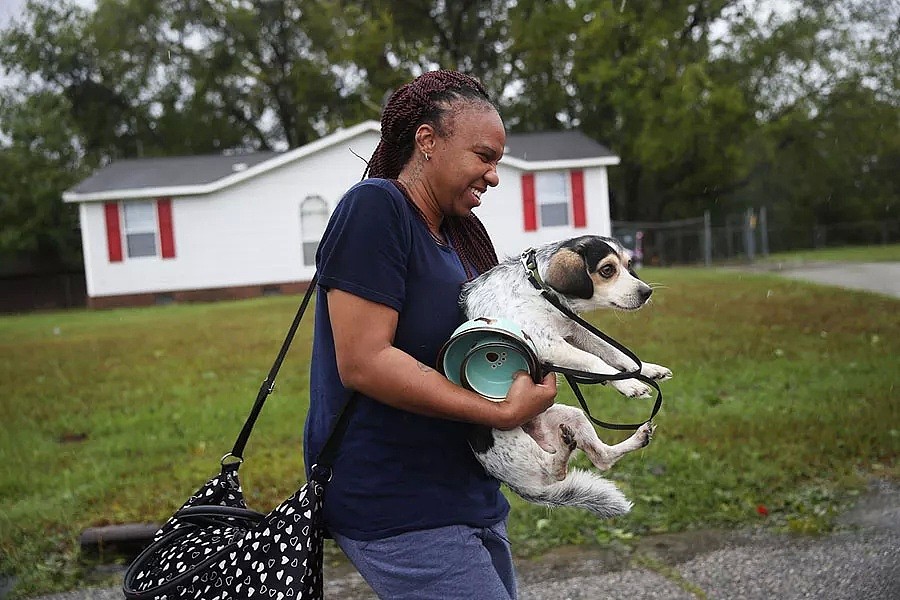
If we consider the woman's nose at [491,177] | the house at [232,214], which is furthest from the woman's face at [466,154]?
the house at [232,214]

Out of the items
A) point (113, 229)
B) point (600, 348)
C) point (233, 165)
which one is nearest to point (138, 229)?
point (113, 229)

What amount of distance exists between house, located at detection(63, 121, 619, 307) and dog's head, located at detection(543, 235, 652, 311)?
1581cm

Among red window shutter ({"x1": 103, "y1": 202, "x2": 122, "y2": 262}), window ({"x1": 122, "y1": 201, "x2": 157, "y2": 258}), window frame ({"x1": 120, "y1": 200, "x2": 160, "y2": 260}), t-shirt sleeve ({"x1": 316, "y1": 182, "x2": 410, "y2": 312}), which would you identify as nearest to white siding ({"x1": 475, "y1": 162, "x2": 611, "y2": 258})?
window frame ({"x1": 120, "y1": 200, "x2": 160, "y2": 260})

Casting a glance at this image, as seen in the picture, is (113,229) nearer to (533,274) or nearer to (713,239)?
(713,239)

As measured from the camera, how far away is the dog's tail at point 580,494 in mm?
1811

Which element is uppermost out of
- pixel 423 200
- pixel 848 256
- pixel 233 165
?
pixel 233 165

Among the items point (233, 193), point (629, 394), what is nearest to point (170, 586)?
point (629, 394)

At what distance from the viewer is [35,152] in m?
27.8

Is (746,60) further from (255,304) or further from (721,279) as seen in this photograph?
(255,304)

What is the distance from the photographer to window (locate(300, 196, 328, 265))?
18922 millimetres

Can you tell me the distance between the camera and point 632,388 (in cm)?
189

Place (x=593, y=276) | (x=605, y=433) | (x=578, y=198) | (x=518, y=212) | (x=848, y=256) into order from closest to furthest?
1. (x=593, y=276)
2. (x=605, y=433)
3. (x=518, y=212)
4. (x=578, y=198)
5. (x=848, y=256)

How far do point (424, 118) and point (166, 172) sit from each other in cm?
1983

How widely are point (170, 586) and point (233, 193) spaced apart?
1809 centimetres
